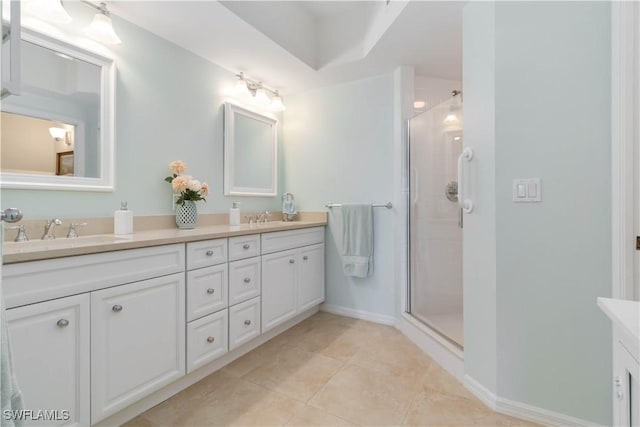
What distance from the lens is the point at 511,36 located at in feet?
4.69

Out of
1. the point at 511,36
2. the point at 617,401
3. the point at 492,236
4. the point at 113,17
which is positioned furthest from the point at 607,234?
the point at 113,17

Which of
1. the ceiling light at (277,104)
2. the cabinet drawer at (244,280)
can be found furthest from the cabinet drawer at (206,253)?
the ceiling light at (277,104)

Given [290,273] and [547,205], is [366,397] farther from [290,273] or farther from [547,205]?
[547,205]

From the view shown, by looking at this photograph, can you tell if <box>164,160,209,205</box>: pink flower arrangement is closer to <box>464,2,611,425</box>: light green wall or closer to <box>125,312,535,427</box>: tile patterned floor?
<box>125,312,535,427</box>: tile patterned floor

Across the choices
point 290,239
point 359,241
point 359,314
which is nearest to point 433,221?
point 359,241

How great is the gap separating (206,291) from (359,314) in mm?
1536

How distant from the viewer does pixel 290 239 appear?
92.0 inches

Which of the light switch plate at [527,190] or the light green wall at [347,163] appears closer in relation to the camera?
the light switch plate at [527,190]

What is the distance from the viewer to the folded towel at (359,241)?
2602 millimetres

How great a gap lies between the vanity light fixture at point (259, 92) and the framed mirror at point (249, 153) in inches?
5.0

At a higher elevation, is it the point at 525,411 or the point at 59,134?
the point at 59,134

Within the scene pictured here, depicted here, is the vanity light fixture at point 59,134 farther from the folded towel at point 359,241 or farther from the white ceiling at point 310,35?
the folded towel at point 359,241

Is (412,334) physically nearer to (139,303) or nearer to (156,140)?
(139,303)

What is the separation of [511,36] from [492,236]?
981 mm
